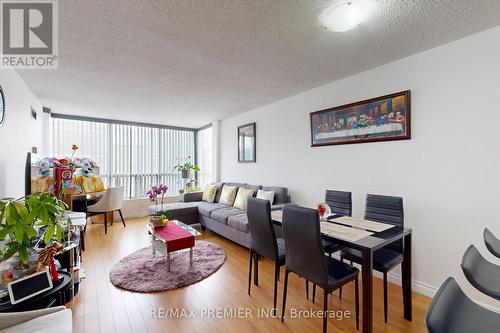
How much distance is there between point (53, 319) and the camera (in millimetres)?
1172

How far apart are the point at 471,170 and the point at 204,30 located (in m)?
2.62

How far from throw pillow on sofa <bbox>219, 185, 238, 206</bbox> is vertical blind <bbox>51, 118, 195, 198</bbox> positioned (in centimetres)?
241

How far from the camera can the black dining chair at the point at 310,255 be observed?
1.55 metres

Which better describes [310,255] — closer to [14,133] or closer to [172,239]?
[172,239]

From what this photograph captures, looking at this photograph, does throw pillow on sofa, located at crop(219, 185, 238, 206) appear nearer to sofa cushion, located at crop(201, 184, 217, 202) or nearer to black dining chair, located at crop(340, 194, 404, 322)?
sofa cushion, located at crop(201, 184, 217, 202)

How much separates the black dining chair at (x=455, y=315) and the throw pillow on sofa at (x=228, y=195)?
3.56m

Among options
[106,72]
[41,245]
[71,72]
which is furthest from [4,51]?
[41,245]

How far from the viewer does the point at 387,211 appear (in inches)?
85.4

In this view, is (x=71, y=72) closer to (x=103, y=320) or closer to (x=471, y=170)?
(x=103, y=320)

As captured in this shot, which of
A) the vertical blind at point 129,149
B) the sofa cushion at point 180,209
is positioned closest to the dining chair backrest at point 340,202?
the sofa cushion at point 180,209

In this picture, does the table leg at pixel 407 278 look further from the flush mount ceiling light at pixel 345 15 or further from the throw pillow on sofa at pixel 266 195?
the throw pillow on sofa at pixel 266 195

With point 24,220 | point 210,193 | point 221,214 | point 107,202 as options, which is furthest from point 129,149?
point 24,220

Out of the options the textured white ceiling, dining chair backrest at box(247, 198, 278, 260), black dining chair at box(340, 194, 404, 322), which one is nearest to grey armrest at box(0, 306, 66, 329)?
dining chair backrest at box(247, 198, 278, 260)

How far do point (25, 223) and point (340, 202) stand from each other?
8.80 feet
